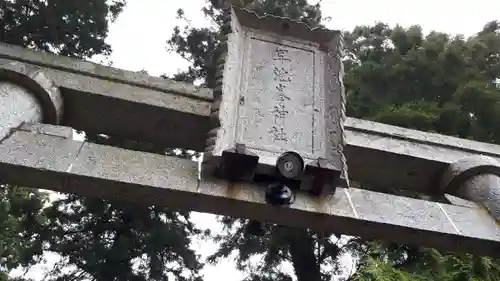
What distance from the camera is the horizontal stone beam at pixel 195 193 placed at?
13.6ft

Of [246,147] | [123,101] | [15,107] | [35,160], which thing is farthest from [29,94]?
[246,147]

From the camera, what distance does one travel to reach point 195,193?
13.9 feet

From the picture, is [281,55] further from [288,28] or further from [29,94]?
[29,94]

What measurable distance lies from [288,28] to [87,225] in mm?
7089

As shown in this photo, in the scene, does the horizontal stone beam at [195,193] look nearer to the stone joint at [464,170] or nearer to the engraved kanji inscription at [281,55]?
the stone joint at [464,170]

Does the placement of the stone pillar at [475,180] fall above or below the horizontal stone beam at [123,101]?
below

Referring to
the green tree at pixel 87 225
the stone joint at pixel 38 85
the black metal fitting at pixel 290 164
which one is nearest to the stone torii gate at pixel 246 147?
the stone joint at pixel 38 85

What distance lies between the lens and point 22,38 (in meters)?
7.86

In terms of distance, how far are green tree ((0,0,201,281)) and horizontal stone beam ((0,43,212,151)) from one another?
3.02 metres

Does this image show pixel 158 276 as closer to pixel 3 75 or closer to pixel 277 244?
pixel 277 244

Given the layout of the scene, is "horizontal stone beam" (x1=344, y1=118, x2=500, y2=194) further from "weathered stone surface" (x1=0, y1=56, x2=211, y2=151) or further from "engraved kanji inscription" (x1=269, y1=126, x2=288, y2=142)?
"weathered stone surface" (x1=0, y1=56, x2=211, y2=151)

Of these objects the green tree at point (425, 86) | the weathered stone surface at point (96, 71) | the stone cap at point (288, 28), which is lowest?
the weathered stone surface at point (96, 71)

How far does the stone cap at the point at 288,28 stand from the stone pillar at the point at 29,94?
191 cm

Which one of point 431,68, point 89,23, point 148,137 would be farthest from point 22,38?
point 431,68
